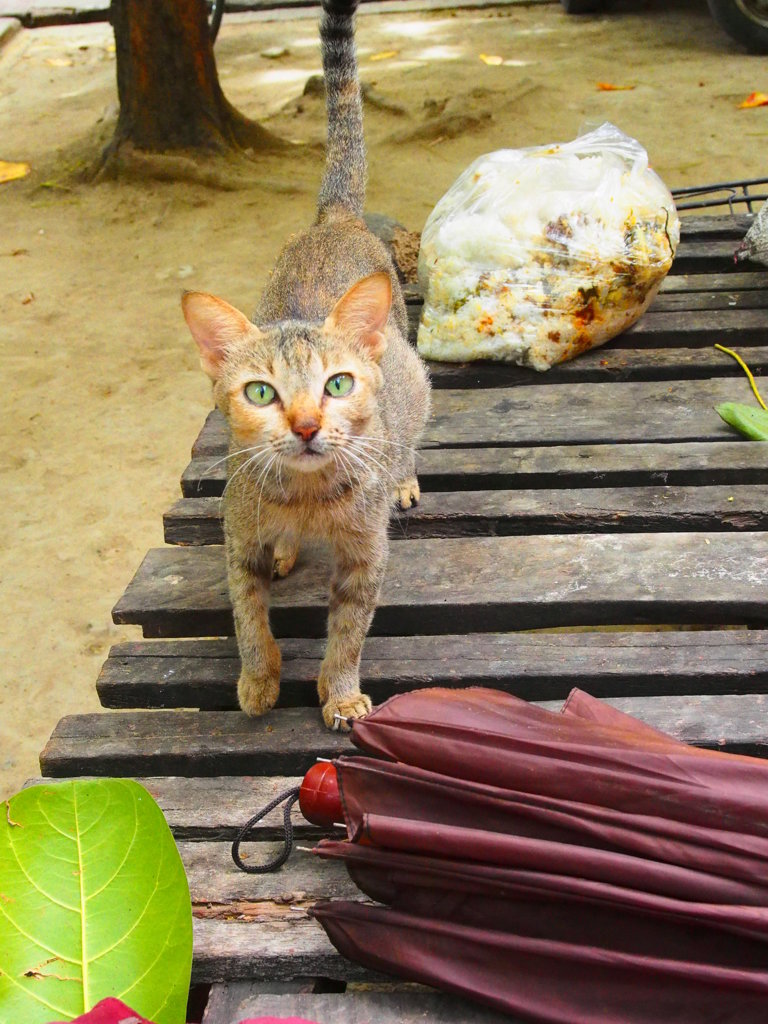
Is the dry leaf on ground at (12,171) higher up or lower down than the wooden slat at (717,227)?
lower down

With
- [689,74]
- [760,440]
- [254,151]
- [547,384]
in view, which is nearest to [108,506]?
[547,384]

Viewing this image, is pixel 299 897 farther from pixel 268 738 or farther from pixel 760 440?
pixel 760 440

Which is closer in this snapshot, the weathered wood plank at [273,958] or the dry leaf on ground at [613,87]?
the weathered wood plank at [273,958]

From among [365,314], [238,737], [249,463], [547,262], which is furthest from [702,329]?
[238,737]

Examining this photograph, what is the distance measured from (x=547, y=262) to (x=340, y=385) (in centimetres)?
125

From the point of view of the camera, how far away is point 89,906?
1.51m

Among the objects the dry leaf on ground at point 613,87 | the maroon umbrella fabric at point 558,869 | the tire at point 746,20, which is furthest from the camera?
the tire at point 746,20

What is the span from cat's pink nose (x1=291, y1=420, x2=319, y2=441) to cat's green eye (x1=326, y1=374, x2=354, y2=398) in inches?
5.5

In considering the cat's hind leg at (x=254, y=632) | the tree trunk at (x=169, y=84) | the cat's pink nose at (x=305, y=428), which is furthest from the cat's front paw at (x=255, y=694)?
the tree trunk at (x=169, y=84)

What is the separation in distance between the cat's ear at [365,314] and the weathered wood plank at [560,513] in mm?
563

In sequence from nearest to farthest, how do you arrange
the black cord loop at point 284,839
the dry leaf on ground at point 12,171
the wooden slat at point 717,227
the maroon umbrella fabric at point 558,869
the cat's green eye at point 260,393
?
the maroon umbrella fabric at point 558,869 < the black cord loop at point 284,839 < the cat's green eye at point 260,393 < the wooden slat at point 717,227 < the dry leaf on ground at point 12,171

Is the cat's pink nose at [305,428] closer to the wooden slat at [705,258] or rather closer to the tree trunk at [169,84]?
the wooden slat at [705,258]

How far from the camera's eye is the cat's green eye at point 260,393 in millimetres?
1973

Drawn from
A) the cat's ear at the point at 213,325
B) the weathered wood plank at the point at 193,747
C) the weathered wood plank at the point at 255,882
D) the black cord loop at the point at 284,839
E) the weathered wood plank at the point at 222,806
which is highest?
the cat's ear at the point at 213,325
